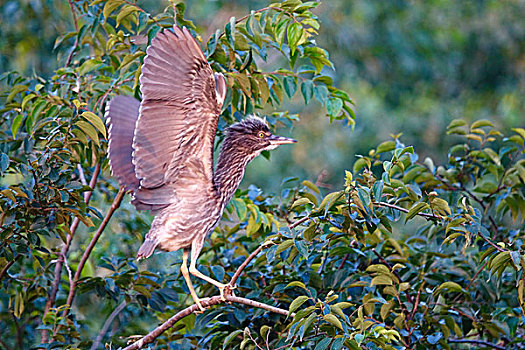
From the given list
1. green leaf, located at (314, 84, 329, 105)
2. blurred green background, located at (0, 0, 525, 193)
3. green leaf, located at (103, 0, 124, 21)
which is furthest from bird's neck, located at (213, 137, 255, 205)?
blurred green background, located at (0, 0, 525, 193)

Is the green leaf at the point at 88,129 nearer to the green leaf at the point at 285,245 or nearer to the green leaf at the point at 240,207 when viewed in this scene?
the green leaf at the point at 240,207

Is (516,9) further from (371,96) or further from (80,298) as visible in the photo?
(80,298)

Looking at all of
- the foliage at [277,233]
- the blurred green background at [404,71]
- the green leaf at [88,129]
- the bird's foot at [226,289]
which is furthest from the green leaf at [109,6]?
the blurred green background at [404,71]

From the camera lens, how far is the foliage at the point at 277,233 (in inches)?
71.9

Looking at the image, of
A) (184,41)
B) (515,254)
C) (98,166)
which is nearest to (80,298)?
(98,166)

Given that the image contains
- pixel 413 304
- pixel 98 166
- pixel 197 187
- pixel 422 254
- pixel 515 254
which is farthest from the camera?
pixel 422 254

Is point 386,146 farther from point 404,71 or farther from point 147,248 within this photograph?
point 404,71

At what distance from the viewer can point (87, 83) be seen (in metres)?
2.50

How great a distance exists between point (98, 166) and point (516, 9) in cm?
586

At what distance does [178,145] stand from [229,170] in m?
0.20

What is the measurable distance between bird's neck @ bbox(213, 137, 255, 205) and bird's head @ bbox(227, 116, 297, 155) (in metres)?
0.02

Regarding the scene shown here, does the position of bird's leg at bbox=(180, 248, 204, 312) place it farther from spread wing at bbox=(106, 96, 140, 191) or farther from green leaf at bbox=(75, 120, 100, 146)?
green leaf at bbox=(75, 120, 100, 146)

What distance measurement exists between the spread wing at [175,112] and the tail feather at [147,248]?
16 cm

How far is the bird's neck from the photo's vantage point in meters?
1.94
